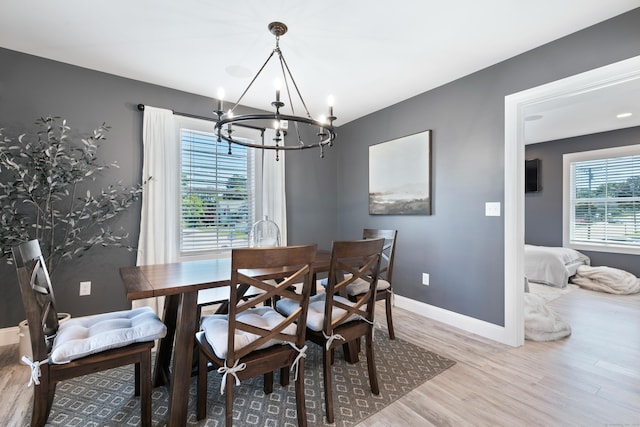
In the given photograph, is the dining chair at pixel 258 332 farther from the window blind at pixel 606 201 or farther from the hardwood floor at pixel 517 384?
the window blind at pixel 606 201

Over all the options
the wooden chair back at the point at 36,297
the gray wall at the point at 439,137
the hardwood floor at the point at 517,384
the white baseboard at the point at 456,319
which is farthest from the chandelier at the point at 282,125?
the white baseboard at the point at 456,319

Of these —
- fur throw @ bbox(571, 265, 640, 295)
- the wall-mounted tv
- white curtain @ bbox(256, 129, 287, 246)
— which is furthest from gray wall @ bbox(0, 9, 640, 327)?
the wall-mounted tv

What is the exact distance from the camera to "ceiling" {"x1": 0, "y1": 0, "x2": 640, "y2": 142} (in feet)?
6.43

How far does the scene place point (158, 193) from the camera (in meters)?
3.05

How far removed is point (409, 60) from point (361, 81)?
1.83ft

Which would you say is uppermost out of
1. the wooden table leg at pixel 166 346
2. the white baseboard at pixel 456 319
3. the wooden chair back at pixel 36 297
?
the wooden chair back at pixel 36 297

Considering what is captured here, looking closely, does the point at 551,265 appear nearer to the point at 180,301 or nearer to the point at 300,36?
the point at 300,36

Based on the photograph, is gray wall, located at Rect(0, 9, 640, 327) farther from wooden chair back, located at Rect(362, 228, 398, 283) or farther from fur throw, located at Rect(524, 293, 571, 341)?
wooden chair back, located at Rect(362, 228, 398, 283)

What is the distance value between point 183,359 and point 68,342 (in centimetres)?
51

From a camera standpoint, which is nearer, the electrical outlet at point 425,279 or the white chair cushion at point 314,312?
the white chair cushion at point 314,312

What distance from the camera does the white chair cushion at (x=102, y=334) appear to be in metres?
1.33

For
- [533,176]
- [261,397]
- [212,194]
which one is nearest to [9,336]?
[212,194]

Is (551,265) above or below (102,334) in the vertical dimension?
below

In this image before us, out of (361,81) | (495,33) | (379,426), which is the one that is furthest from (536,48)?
(379,426)
